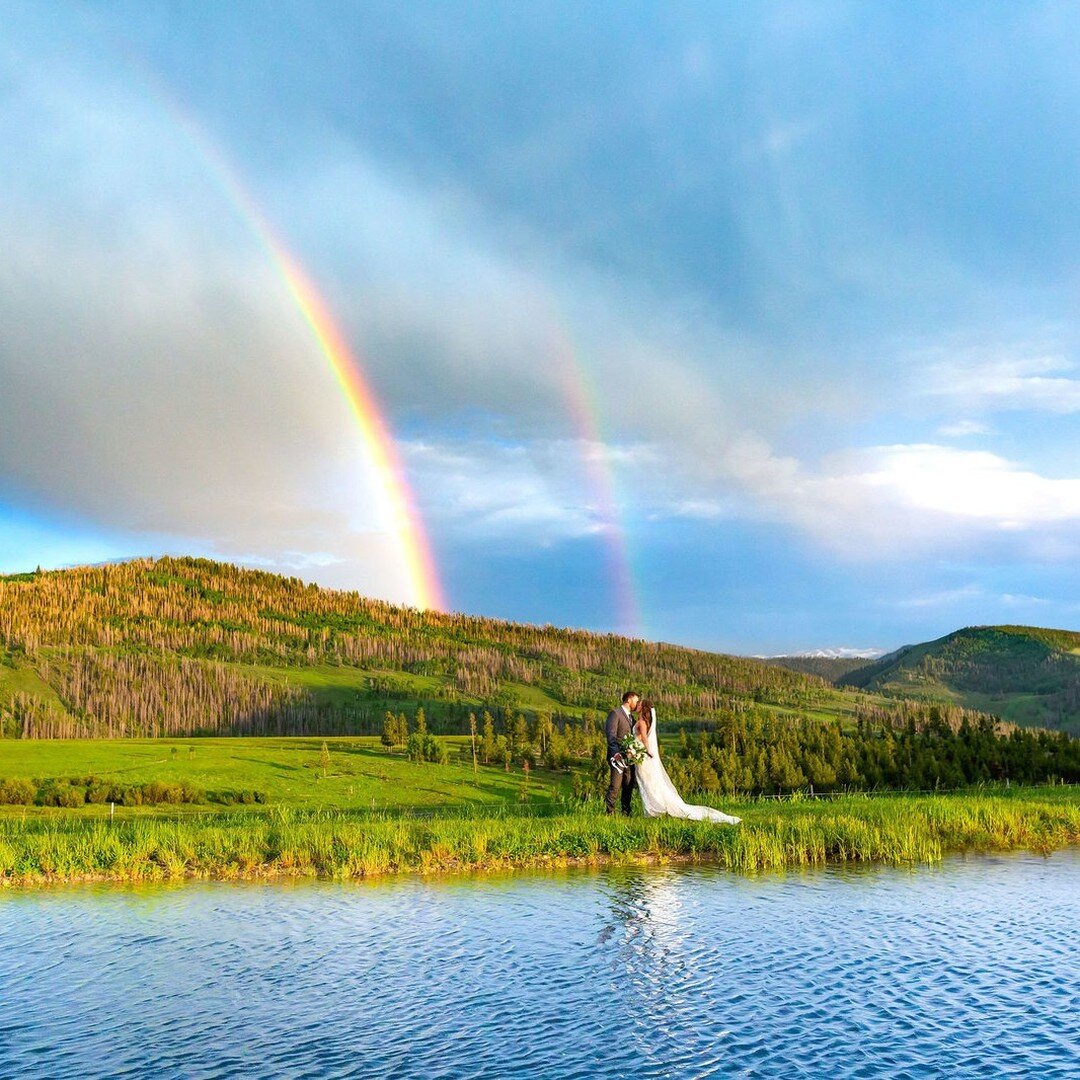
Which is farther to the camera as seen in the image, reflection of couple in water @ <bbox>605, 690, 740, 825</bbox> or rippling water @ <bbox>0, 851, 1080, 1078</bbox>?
reflection of couple in water @ <bbox>605, 690, 740, 825</bbox>

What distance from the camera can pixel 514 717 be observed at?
142250 millimetres

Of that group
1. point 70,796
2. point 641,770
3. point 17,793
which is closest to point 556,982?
point 641,770

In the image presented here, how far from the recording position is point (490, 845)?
30172mm

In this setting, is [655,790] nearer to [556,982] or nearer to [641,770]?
[641,770]

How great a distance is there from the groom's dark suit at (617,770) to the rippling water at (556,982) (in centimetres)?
807

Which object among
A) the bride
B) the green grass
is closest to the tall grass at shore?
the bride

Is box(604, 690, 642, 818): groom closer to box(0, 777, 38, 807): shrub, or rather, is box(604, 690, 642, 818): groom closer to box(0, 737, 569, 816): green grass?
box(0, 737, 569, 816): green grass

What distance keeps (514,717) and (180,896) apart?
118 metres

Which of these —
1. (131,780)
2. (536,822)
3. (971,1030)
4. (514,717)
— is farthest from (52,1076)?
(514,717)

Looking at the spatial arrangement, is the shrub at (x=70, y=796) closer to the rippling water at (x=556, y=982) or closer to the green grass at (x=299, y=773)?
the green grass at (x=299, y=773)

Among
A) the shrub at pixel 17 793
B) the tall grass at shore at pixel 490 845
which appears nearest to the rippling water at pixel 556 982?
the tall grass at shore at pixel 490 845

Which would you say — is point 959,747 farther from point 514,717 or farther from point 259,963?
point 514,717

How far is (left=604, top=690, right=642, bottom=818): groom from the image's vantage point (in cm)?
3312

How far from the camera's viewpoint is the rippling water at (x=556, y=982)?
43.4ft
